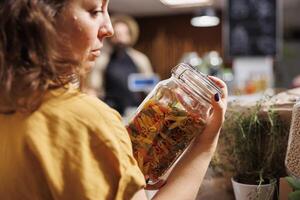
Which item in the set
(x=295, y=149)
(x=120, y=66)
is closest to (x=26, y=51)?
(x=295, y=149)

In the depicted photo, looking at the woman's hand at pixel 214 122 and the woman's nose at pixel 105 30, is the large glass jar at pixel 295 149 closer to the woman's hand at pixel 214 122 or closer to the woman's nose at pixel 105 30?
the woman's hand at pixel 214 122

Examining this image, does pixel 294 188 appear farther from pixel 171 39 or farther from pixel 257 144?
pixel 171 39

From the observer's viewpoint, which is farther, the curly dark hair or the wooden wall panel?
the wooden wall panel

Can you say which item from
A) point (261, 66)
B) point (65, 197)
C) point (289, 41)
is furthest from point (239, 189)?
point (289, 41)

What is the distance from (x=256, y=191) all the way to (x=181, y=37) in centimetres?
664

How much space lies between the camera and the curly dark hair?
59 cm

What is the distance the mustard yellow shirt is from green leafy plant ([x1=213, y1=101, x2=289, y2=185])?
38 cm

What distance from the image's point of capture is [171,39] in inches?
292

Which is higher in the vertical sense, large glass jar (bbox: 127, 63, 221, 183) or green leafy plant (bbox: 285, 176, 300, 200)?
large glass jar (bbox: 127, 63, 221, 183)

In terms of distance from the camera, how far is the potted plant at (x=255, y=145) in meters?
0.89

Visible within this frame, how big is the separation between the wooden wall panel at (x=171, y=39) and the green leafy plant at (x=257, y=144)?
624 centimetres

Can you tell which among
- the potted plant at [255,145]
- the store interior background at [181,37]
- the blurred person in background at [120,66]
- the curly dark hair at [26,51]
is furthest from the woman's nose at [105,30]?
the store interior background at [181,37]

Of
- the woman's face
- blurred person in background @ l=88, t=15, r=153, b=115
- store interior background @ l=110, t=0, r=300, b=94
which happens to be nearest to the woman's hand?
the woman's face

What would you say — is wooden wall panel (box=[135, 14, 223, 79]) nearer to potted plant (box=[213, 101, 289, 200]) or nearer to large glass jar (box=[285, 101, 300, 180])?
potted plant (box=[213, 101, 289, 200])
